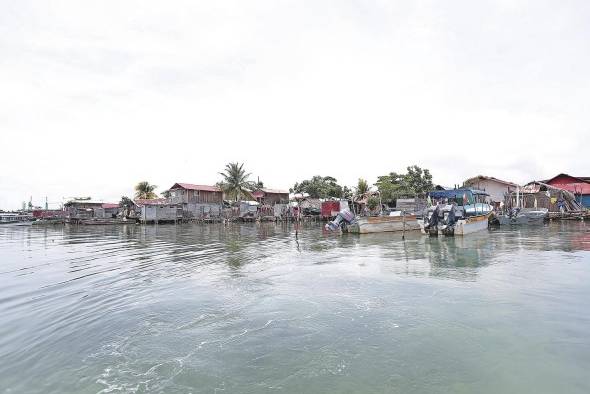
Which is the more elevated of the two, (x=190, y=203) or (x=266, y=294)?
(x=190, y=203)

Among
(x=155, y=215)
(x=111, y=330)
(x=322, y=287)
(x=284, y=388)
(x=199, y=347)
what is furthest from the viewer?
(x=155, y=215)

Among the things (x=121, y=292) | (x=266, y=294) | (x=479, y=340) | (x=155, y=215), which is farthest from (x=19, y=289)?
(x=155, y=215)

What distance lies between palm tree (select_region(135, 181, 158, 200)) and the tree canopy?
45426 millimetres

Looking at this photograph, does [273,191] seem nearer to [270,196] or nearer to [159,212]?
[270,196]

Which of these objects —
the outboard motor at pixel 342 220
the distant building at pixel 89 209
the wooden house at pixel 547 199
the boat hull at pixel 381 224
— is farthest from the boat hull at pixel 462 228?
the distant building at pixel 89 209

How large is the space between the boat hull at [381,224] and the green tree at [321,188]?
28.7 m

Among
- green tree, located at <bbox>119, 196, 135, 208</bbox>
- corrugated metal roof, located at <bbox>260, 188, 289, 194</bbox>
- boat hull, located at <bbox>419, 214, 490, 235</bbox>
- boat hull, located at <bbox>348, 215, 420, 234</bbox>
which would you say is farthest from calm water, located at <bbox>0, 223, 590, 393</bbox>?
corrugated metal roof, located at <bbox>260, 188, 289, 194</bbox>

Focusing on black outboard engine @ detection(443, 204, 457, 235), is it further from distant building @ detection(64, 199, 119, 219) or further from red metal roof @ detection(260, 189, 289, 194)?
distant building @ detection(64, 199, 119, 219)

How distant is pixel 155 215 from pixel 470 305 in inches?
2059

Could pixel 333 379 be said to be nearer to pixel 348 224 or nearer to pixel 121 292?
pixel 121 292

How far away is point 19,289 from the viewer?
36.0ft

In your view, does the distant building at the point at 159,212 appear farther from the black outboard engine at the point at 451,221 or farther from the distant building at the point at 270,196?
the black outboard engine at the point at 451,221

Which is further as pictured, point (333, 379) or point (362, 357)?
point (362, 357)

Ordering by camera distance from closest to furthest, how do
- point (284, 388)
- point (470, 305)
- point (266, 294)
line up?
1. point (284, 388)
2. point (470, 305)
3. point (266, 294)
